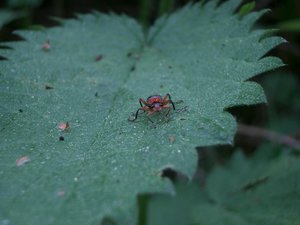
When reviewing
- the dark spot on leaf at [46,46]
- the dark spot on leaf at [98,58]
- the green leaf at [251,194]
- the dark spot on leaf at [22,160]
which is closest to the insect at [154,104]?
the dark spot on leaf at [22,160]

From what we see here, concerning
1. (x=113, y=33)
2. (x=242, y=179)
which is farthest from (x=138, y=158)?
(x=242, y=179)

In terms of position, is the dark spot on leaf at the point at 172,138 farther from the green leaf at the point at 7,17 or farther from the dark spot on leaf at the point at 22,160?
the green leaf at the point at 7,17

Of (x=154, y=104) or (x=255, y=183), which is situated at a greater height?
(x=154, y=104)

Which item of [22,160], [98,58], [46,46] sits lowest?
Answer: [22,160]

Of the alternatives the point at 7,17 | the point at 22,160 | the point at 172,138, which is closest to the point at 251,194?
the point at 172,138

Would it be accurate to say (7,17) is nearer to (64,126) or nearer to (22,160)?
(64,126)

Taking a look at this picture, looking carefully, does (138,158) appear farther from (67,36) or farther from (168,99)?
(67,36)
